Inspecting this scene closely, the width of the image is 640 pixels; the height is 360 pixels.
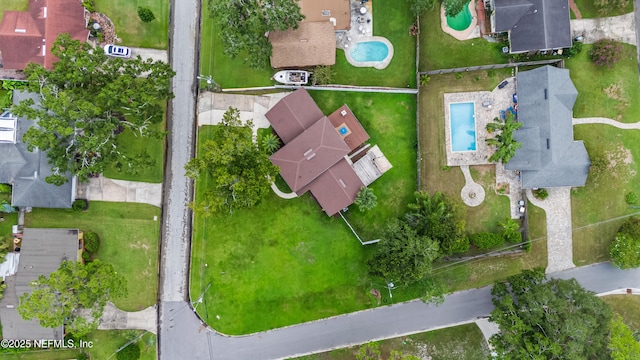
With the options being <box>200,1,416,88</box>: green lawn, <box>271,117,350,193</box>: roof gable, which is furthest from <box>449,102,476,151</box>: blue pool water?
<box>271,117,350,193</box>: roof gable

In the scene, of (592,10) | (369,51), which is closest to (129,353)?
(369,51)

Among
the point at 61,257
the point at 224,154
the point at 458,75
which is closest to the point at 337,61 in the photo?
the point at 458,75

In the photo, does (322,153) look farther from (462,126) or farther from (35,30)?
(35,30)

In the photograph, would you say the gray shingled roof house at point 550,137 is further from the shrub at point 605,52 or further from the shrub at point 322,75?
the shrub at point 322,75

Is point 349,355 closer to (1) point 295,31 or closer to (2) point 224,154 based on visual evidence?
(2) point 224,154

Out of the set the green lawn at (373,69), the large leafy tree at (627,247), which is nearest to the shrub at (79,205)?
the green lawn at (373,69)

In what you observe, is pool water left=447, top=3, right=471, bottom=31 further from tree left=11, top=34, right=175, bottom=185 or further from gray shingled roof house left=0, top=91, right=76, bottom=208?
gray shingled roof house left=0, top=91, right=76, bottom=208
